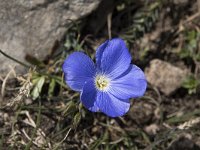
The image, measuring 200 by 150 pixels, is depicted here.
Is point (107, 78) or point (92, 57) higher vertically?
point (92, 57)

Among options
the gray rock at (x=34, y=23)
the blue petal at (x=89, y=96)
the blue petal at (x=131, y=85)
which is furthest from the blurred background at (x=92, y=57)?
the blue petal at (x=131, y=85)

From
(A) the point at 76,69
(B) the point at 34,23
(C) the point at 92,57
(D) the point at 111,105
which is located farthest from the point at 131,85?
(B) the point at 34,23

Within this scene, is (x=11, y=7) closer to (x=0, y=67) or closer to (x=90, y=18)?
(x=0, y=67)

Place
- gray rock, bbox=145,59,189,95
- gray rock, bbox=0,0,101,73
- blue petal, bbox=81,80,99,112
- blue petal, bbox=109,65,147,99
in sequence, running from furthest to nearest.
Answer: gray rock, bbox=145,59,189,95 < gray rock, bbox=0,0,101,73 < blue petal, bbox=109,65,147,99 < blue petal, bbox=81,80,99,112

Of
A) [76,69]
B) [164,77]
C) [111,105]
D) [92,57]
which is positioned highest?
[92,57]

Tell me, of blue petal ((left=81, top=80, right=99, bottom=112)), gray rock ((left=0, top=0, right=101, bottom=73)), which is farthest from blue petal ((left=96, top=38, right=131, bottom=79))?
gray rock ((left=0, top=0, right=101, bottom=73))

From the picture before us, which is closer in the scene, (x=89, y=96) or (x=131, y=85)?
(x=89, y=96)

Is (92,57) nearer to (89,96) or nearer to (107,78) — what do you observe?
(107,78)

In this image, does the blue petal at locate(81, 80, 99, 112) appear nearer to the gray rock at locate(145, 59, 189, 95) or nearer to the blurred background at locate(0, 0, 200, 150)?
the blurred background at locate(0, 0, 200, 150)
